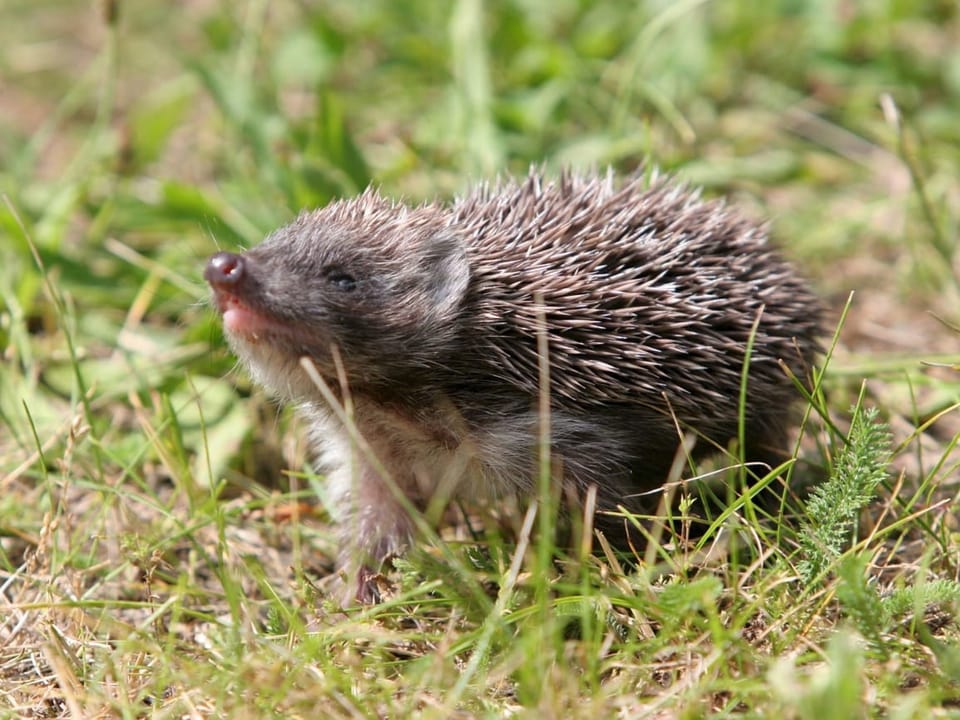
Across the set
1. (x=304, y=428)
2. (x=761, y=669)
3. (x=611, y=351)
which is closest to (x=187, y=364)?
(x=304, y=428)

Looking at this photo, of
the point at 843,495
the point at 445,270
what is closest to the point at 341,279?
the point at 445,270

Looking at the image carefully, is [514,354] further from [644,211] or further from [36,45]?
[36,45]

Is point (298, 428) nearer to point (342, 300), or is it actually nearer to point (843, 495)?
point (342, 300)

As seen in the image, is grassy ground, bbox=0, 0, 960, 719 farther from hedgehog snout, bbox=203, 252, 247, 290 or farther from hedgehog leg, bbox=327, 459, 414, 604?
hedgehog snout, bbox=203, 252, 247, 290

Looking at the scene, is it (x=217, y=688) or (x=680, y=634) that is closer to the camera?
(x=217, y=688)

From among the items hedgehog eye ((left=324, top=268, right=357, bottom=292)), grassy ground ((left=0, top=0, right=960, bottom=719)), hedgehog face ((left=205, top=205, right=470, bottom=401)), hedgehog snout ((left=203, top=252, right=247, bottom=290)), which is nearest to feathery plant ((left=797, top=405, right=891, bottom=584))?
grassy ground ((left=0, top=0, right=960, bottom=719))

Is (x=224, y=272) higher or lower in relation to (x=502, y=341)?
higher

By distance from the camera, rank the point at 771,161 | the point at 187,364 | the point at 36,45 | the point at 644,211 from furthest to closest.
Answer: the point at 36,45 < the point at 771,161 < the point at 187,364 < the point at 644,211
